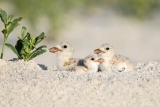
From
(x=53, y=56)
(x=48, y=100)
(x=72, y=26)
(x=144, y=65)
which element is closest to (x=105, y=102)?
(x=48, y=100)

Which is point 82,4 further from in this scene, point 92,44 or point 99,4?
point 92,44

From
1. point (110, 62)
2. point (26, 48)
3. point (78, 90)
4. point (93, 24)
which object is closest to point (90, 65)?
point (110, 62)

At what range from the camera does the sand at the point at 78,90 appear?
6395 millimetres

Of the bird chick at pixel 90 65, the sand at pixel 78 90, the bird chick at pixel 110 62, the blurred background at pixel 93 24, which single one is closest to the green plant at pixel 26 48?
the bird chick at pixel 90 65

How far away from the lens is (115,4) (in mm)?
17578

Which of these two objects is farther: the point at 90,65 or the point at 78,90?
the point at 90,65

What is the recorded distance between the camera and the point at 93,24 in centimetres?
1565

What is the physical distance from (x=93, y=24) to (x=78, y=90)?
912 centimetres

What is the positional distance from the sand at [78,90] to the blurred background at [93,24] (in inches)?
182

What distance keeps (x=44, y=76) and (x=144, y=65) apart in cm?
219

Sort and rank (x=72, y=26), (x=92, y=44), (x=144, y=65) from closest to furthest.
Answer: (x=144, y=65) → (x=92, y=44) → (x=72, y=26)

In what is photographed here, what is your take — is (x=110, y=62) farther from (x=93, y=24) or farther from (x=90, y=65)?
(x=93, y=24)

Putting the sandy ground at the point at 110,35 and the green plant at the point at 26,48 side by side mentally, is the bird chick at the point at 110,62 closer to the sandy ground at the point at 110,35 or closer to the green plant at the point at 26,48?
the green plant at the point at 26,48

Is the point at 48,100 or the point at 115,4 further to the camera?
the point at 115,4
